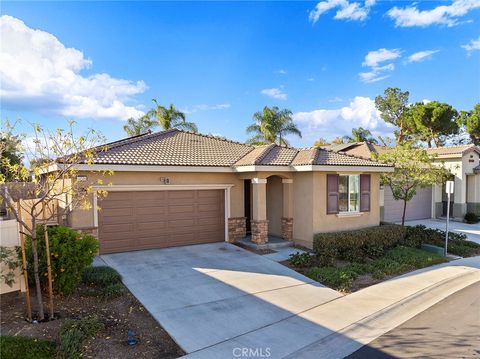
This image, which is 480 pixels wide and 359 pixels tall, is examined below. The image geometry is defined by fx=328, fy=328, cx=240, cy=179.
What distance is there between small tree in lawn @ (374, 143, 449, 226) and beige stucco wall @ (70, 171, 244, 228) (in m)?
7.04

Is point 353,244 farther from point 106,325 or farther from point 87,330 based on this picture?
point 87,330

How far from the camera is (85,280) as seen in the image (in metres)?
8.34

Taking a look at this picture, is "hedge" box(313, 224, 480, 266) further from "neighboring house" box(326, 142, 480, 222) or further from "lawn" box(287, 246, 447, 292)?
"neighboring house" box(326, 142, 480, 222)

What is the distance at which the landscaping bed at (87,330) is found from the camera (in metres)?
5.17

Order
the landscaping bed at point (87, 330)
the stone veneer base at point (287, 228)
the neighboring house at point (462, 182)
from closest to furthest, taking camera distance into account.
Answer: the landscaping bed at point (87, 330), the stone veneer base at point (287, 228), the neighboring house at point (462, 182)

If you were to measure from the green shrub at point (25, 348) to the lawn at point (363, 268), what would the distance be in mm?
6770

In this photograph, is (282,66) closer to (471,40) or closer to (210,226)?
(471,40)

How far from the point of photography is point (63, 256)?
23.2 ft

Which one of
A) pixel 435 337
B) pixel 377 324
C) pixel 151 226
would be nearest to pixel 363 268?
pixel 377 324

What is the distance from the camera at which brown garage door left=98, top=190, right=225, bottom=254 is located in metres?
11.6

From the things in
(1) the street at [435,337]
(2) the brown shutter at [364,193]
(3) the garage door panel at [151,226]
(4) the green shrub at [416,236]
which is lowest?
(4) the green shrub at [416,236]

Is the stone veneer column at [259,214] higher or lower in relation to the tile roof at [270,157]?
lower

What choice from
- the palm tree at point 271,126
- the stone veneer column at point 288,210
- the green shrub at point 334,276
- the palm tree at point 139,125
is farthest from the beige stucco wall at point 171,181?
the palm tree at point 139,125

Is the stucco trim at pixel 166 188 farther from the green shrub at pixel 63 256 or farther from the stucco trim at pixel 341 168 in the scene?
the green shrub at pixel 63 256
